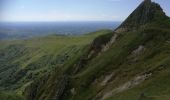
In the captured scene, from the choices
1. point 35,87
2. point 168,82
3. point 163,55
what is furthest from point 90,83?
point 35,87

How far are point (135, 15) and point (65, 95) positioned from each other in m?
42.6

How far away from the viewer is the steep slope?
182 ft

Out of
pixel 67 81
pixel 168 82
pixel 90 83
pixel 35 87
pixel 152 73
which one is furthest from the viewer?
pixel 35 87

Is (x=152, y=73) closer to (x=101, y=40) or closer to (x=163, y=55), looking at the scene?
(x=163, y=55)

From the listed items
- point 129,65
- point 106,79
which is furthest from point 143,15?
point 106,79

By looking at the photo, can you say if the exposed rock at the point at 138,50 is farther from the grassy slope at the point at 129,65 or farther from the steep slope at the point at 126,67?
the grassy slope at the point at 129,65

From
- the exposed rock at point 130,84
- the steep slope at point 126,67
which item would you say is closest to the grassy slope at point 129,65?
the steep slope at point 126,67

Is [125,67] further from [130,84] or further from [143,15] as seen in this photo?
[143,15]

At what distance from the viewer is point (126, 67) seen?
2923 inches

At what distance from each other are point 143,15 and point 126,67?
3702 centimetres

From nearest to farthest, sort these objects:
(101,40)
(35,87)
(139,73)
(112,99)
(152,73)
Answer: (112,99) → (152,73) → (139,73) → (101,40) → (35,87)

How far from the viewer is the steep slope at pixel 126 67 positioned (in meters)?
55.6

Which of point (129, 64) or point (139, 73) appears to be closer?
point (139, 73)

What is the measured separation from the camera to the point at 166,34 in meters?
77.3
